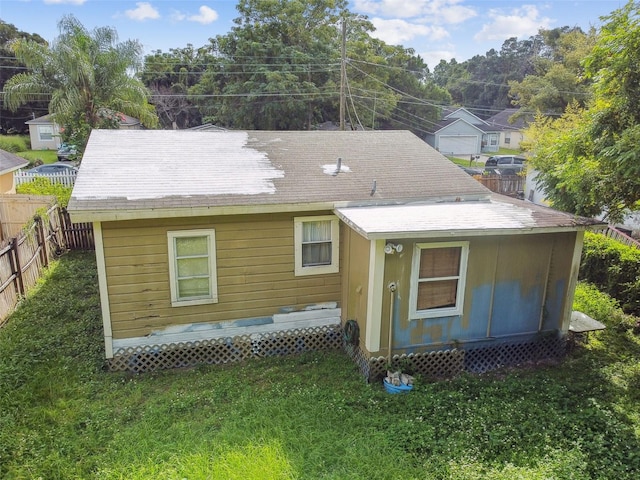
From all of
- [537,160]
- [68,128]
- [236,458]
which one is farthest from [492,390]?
[68,128]

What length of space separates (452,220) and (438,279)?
3.37 ft

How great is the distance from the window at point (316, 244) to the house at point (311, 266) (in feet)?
0.08

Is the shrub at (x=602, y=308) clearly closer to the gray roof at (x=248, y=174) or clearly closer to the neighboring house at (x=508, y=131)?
the gray roof at (x=248, y=174)

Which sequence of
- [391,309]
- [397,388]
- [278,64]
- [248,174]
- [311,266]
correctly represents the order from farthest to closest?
[278,64] → [248,174] → [311,266] → [391,309] → [397,388]

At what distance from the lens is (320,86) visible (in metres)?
35.7

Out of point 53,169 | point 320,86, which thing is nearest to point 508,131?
point 320,86

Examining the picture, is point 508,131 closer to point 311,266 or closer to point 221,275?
point 311,266

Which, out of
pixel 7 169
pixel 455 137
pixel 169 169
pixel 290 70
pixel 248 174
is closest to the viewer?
pixel 169 169

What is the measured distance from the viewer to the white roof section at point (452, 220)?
23.0 feet

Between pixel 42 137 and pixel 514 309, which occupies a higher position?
pixel 42 137

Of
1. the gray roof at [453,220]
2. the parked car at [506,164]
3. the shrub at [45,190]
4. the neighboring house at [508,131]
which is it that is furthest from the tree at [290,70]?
the gray roof at [453,220]

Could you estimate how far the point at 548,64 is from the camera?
4047cm

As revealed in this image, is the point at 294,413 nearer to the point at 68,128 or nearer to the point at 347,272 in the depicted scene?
the point at 347,272

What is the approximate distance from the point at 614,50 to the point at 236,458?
336 inches
